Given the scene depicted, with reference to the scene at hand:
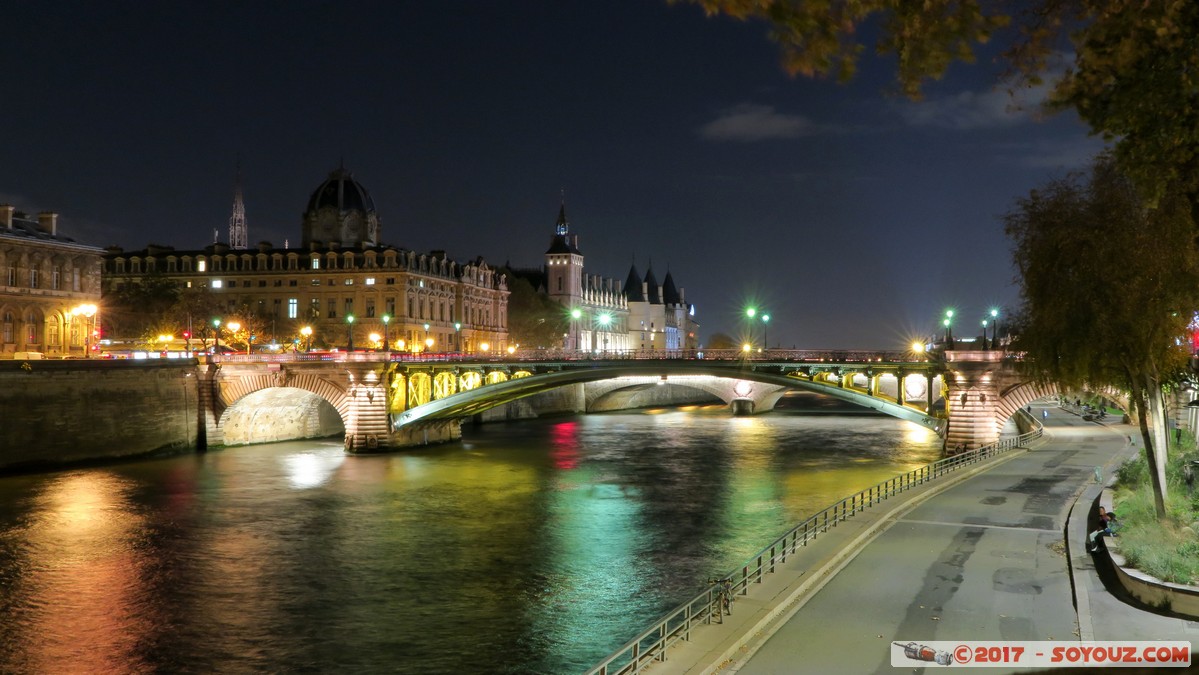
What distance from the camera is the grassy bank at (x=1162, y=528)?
18.5 m

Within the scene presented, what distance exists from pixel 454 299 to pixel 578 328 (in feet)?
127

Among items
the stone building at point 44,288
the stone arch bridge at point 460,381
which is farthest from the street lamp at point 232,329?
the stone arch bridge at point 460,381

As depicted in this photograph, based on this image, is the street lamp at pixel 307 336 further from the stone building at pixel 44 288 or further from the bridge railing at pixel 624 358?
the bridge railing at pixel 624 358

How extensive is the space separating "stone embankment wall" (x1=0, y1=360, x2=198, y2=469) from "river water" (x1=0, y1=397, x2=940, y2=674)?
2088 millimetres

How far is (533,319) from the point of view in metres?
130

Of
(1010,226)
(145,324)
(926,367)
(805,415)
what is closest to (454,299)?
(145,324)

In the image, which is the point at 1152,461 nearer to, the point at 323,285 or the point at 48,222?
the point at 48,222

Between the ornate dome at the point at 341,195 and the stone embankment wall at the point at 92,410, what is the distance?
58493 millimetres

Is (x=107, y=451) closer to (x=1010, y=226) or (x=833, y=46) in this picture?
(x=1010, y=226)

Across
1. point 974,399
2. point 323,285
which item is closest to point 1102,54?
point 974,399

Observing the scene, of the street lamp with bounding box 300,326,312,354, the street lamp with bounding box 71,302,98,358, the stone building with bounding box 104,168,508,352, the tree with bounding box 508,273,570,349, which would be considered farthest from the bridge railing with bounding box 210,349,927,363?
the tree with bounding box 508,273,570,349

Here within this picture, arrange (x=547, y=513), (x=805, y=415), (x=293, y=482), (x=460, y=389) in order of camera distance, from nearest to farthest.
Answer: (x=547, y=513) < (x=293, y=482) < (x=460, y=389) < (x=805, y=415)

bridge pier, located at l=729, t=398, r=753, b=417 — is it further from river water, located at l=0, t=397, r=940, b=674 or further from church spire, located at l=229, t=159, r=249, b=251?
church spire, located at l=229, t=159, r=249, b=251

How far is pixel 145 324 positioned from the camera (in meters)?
88.3
